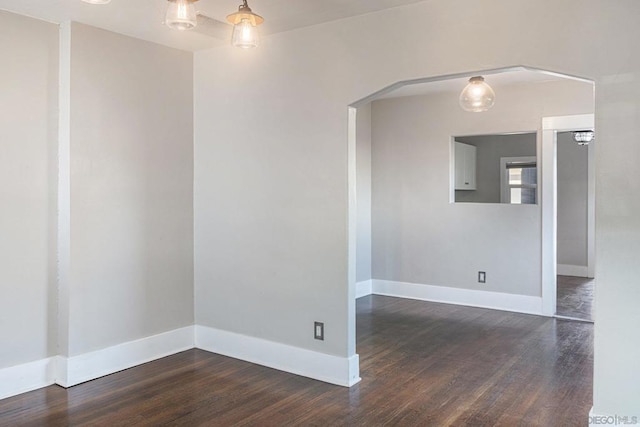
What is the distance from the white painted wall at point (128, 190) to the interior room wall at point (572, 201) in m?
6.27

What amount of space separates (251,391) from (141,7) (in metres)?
2.58

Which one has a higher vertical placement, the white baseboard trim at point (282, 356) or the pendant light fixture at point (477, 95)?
the pendant light fixture at point (477, 95)

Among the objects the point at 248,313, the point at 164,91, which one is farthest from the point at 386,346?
the point at 164,91

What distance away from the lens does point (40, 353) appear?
354 cm

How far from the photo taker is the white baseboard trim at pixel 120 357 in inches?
140

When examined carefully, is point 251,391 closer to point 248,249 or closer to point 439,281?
point 248,249

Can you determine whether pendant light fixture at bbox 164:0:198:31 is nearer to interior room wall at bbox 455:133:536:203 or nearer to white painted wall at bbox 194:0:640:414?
white painted wall at bbox 194:0:640:414

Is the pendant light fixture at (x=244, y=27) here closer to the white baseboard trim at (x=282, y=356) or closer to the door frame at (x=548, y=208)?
the white baseboard trim at (x=282, y=356)

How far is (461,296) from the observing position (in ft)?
19.6

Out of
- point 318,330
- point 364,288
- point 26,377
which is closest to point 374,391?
point 318,330

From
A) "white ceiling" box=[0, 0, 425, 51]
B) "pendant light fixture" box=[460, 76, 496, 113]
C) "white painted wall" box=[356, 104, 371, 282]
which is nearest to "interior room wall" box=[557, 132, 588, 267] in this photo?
"white painted wall" box=[356, 104, 371, 282]

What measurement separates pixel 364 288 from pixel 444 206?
56.1 inches

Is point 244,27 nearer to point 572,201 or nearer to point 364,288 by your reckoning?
point 364,288

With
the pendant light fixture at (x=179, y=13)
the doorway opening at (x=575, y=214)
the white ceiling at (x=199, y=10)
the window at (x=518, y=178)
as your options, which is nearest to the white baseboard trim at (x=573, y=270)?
the doorway opening at (x=575, y=214)
